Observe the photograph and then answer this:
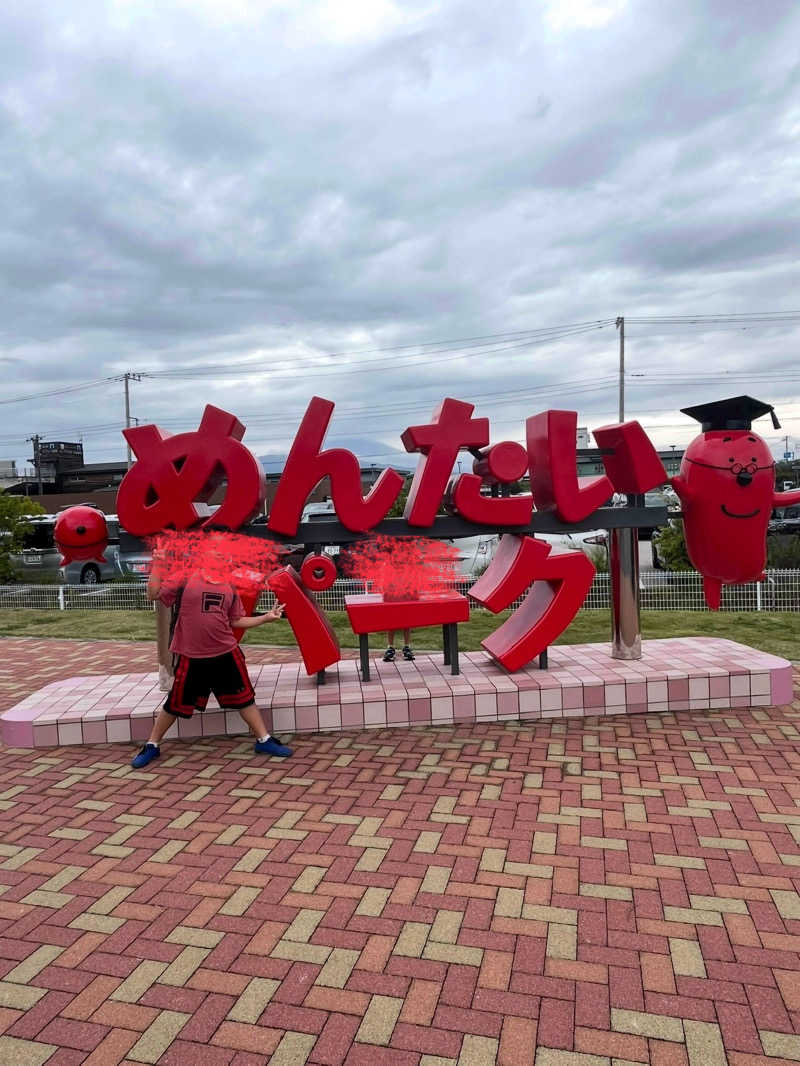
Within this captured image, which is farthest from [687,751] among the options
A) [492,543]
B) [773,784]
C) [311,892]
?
[492,543]

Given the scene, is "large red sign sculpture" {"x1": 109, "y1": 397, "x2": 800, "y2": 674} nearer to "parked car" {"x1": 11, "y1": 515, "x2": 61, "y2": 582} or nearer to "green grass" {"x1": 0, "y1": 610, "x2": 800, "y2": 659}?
"green grass" {"x1": 0, "y1": 610, "x2": 800, "y2": 659}

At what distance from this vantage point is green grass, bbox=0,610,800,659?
10617 millimetres

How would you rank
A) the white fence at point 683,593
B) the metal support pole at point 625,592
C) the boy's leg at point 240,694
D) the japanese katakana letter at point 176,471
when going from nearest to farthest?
the boy's leg at point 240,694, the japanese katakana letter at point 176,471, the metal support pole at point 625,592, the white fence at point 683,593

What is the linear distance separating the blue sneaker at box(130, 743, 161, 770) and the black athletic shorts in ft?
1.07

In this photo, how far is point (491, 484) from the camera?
721 cm

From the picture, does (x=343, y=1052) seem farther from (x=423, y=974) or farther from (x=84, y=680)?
(x=84, y=680)

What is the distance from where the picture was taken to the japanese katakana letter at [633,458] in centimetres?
698

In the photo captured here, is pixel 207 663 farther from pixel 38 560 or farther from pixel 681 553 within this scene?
pixel 38 560

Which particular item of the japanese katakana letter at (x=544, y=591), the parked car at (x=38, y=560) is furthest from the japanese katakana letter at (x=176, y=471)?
the parked car at (x=38, y=560)

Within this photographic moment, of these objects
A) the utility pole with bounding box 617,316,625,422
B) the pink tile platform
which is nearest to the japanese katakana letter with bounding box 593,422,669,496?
the pink tile platform

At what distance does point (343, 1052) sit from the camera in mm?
2721

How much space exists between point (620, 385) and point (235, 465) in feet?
93.8

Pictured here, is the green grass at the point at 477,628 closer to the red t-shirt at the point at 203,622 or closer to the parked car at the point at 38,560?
the parked car at the point at 38,560

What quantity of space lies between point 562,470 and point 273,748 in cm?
347
